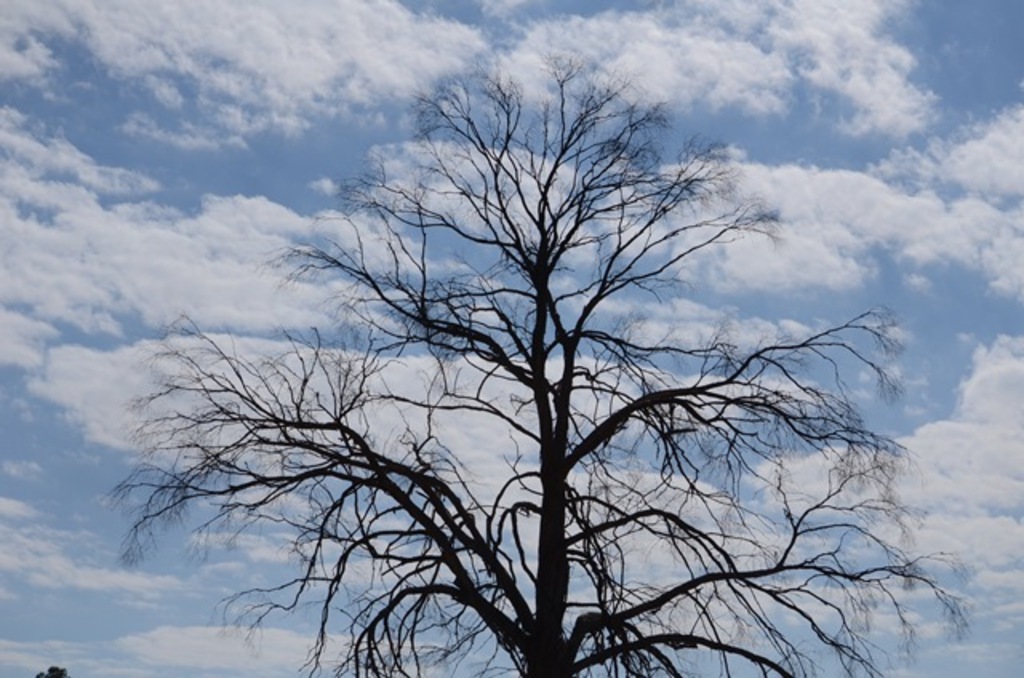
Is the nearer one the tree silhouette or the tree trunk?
the tree trunk

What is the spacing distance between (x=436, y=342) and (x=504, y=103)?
3149 mm

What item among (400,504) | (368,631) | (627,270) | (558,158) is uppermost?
(558,158)

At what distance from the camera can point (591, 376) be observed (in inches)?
755

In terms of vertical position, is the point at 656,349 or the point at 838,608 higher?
the point at 656,349

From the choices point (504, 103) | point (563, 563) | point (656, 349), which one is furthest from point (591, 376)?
point (504, 103)

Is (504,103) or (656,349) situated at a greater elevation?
(504,103)

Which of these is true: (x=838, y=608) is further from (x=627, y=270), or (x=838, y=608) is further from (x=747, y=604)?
(x=627, y=270)

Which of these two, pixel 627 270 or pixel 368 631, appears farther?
pixel 627 270

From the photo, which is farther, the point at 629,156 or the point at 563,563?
the point at 629,156

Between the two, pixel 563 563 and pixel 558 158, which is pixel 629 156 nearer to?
pixel 558 158

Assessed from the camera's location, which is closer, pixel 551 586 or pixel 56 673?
pixel 551 586

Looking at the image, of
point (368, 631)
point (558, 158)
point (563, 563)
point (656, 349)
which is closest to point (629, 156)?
point (558, 158)

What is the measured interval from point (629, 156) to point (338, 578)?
20.1 feet

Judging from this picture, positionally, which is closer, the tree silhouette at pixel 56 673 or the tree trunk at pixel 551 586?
the tree trunk at pixel 551 586
